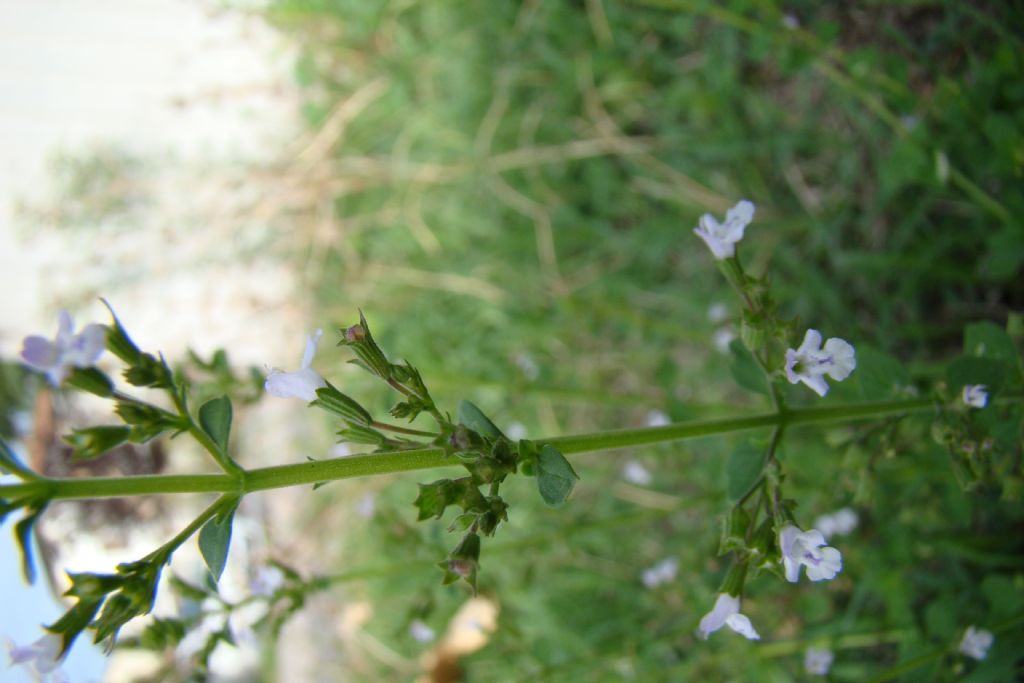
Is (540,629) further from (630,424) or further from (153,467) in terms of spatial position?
(153,467)

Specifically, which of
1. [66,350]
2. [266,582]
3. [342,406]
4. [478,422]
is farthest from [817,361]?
[266,582]

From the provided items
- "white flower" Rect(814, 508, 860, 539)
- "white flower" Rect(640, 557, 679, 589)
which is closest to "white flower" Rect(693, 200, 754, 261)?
"white flower" Rect(814, 508, 860, 539)

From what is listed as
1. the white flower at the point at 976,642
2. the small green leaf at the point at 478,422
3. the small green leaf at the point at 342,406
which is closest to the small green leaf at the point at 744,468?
the small green leaf at the point at 478,422

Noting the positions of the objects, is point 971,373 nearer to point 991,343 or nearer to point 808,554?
point 991,343

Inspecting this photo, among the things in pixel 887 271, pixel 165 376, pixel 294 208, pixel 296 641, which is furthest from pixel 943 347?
pixel 296 641

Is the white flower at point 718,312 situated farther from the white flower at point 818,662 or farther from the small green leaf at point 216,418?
the small green leaf at point 216,418

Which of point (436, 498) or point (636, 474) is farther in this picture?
point (636, 474)
